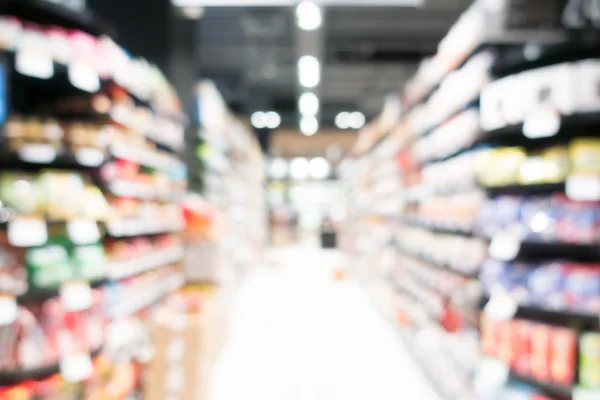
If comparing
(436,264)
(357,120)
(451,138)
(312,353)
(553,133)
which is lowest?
(312,353)

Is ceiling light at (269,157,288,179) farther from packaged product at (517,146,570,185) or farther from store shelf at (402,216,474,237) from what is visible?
packaged product at (517,146,570,185)

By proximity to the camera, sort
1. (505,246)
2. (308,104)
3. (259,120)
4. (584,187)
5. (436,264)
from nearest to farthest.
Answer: (584,187), (505,246), (436,264), (308,104), (259,120)

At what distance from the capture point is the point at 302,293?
33.9ft

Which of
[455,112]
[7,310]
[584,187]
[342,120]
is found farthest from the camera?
[342,120]

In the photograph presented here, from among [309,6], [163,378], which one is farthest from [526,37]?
[309,6]

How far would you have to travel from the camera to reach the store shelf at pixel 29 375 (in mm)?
2711

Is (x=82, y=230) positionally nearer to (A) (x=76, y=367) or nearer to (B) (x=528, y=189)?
(A) (x=76, y=367)

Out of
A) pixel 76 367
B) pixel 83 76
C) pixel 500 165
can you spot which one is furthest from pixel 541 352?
pixel 83 76

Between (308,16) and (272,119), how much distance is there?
35.5 feet

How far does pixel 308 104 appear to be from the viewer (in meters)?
15.7

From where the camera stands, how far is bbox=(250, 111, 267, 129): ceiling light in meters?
17.0

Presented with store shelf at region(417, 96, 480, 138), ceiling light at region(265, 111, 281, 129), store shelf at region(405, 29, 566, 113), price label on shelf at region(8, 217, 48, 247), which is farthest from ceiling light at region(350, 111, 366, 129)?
price label on shelf at region(8, 217, 48, 247)

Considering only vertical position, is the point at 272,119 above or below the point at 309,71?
above

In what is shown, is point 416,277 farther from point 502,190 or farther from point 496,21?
point 496,21
